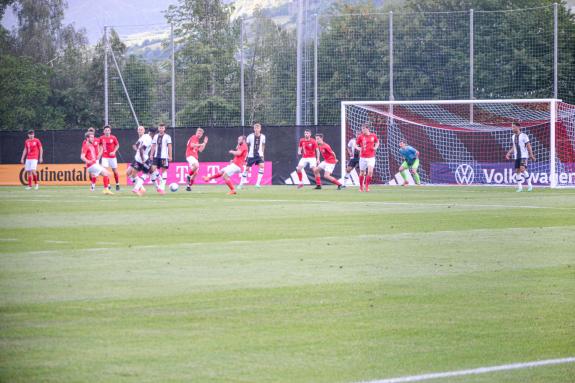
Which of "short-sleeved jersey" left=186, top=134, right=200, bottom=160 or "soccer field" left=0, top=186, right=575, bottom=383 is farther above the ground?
"short-sleeved jersey" left=186, top=134, right=200, bottom=160

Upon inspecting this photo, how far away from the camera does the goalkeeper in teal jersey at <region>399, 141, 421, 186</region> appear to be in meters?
41.0

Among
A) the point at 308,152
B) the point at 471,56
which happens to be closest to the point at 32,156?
the point at 308,152

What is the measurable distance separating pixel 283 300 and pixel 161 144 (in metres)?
25.0

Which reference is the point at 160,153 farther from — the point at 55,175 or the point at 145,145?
the point at 55,175

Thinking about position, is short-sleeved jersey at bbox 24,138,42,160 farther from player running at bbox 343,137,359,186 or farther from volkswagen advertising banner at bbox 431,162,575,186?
volkswagen advertising banner at bbox 431,162,575,186

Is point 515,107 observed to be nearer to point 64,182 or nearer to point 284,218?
point 64,182

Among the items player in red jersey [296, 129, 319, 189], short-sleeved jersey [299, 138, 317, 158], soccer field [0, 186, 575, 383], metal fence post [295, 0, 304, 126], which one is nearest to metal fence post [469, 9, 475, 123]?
metal fence post [295, 0, 304, 126]

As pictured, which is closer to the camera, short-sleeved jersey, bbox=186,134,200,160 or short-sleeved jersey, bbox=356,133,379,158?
short-sleeved jersey, bbox=186,134,200,160

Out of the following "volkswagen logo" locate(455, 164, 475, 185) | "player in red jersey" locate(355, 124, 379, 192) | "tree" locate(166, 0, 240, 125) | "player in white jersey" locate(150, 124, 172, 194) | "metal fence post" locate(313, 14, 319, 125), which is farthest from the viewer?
"tree" locate(166, 0, 240, 125)

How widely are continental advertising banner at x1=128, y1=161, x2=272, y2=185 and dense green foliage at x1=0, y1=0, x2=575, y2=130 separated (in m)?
2.53

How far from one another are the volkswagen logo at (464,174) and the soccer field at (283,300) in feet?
73.1

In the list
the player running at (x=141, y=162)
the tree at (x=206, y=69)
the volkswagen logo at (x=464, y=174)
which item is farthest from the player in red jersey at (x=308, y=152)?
the tree at (x=206, y=69)

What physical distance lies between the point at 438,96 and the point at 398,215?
24.7m

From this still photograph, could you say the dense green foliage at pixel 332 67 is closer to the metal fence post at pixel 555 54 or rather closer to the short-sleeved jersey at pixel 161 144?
the metal fence post at pixel 555 54
